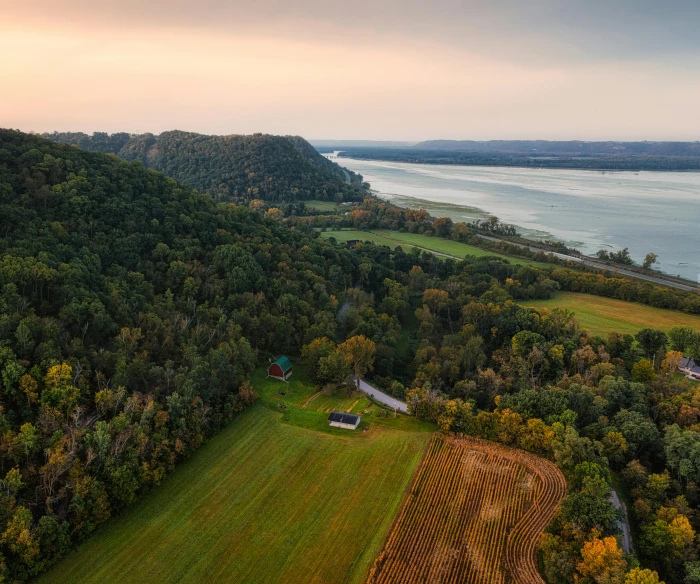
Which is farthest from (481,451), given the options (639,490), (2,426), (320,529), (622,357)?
(2,426)

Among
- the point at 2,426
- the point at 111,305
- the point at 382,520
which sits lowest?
the point at 382,520

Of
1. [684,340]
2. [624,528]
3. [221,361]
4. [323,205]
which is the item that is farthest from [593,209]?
[221,361]

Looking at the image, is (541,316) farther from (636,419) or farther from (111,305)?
(111,305)

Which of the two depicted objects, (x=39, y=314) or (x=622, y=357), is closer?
(x=39, y=314)

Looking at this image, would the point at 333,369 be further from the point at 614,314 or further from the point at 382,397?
the point at 614,314

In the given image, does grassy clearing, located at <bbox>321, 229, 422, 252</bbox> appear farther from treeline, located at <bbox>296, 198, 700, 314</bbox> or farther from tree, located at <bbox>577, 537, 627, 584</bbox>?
tree, located at <bbox>577, 537, 627, 584</bbox>

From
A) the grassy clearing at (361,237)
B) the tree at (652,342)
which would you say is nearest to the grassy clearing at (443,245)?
the grassy clearing at (361,237)

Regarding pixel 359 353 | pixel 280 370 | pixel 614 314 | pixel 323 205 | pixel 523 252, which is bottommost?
pixel 614 314

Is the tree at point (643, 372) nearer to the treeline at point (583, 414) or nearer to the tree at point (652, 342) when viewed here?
the treeline at point (583, 414)
